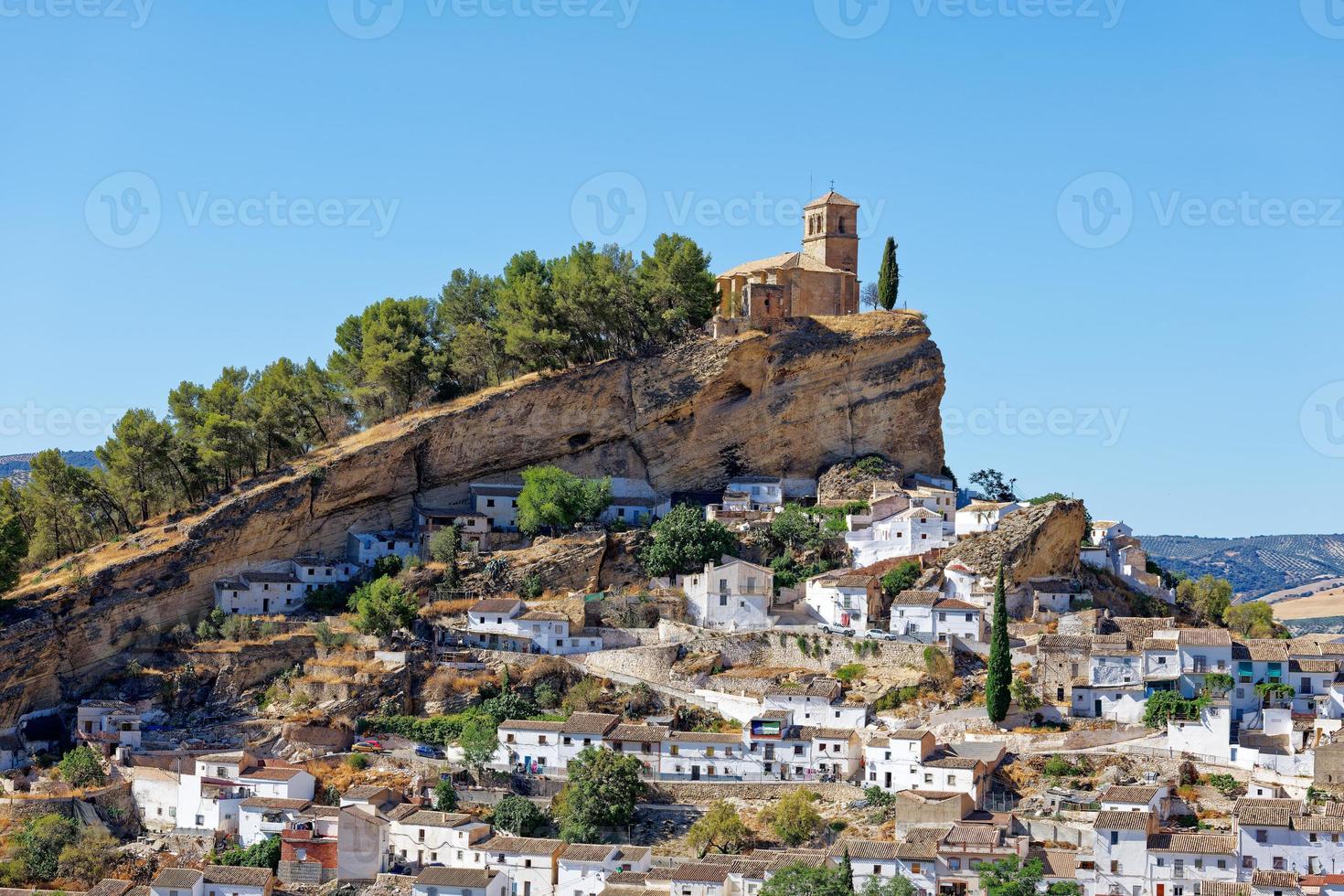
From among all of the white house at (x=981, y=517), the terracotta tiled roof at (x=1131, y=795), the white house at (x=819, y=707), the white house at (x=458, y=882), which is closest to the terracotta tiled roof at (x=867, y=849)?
the terracotta tiled roof at (x=1131, y=795)

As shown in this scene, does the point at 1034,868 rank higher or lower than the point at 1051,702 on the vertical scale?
lower

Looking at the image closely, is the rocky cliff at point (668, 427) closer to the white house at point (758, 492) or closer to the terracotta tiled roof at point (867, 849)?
the white house at point (758, 492)

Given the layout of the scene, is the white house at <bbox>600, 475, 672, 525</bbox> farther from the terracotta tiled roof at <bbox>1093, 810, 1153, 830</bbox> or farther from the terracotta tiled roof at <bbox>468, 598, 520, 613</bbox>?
the terracotta tiled roof at <bbox>1093, 810, 1153, 830</bbox>

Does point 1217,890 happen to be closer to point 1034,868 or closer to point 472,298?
point 1034,868

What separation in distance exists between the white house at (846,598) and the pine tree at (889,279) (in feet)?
48.0

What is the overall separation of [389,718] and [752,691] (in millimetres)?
10229

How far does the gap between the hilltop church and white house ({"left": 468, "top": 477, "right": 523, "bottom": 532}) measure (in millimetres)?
9963

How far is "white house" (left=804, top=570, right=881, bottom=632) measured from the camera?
54.8 m

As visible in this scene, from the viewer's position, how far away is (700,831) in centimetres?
4581

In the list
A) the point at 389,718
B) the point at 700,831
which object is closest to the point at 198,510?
the point at 389,718

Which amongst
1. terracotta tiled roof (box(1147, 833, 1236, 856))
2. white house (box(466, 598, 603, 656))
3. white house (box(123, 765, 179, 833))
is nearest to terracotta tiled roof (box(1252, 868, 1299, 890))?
terracotta tiled roof (box(1147, 833, 1236, 856))

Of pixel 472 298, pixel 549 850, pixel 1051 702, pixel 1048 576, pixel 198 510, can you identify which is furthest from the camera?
pixel 472 298

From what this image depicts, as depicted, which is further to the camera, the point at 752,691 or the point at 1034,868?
the point at 752,691

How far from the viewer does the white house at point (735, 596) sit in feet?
182
